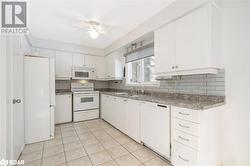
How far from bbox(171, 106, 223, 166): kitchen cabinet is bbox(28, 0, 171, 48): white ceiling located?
65.1 inches

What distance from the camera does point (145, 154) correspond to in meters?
1.95

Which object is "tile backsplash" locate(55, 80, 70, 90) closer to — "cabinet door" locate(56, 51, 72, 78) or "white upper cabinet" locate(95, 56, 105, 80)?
"cabinet door" locate(56, 51, 72, 78)

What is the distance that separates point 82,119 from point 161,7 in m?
3.45

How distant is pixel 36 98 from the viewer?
238 cm

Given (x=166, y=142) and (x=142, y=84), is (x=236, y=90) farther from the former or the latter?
(x=142, y=84)

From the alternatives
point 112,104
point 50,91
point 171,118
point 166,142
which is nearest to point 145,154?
point 166,142

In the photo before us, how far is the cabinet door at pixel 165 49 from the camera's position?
1873 millimetres

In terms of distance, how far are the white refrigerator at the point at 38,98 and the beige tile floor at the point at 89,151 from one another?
218 millimetres

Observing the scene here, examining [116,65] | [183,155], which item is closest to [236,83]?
[183,155]

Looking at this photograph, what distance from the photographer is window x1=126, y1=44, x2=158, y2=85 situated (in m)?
2.87

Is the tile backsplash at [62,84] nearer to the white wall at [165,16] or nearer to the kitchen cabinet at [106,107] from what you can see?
the kitchen cabinet at [106,107]

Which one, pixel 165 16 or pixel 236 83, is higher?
pixel 165 16

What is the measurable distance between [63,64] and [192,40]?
346 cm

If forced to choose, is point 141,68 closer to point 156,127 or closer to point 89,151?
point 156,127
